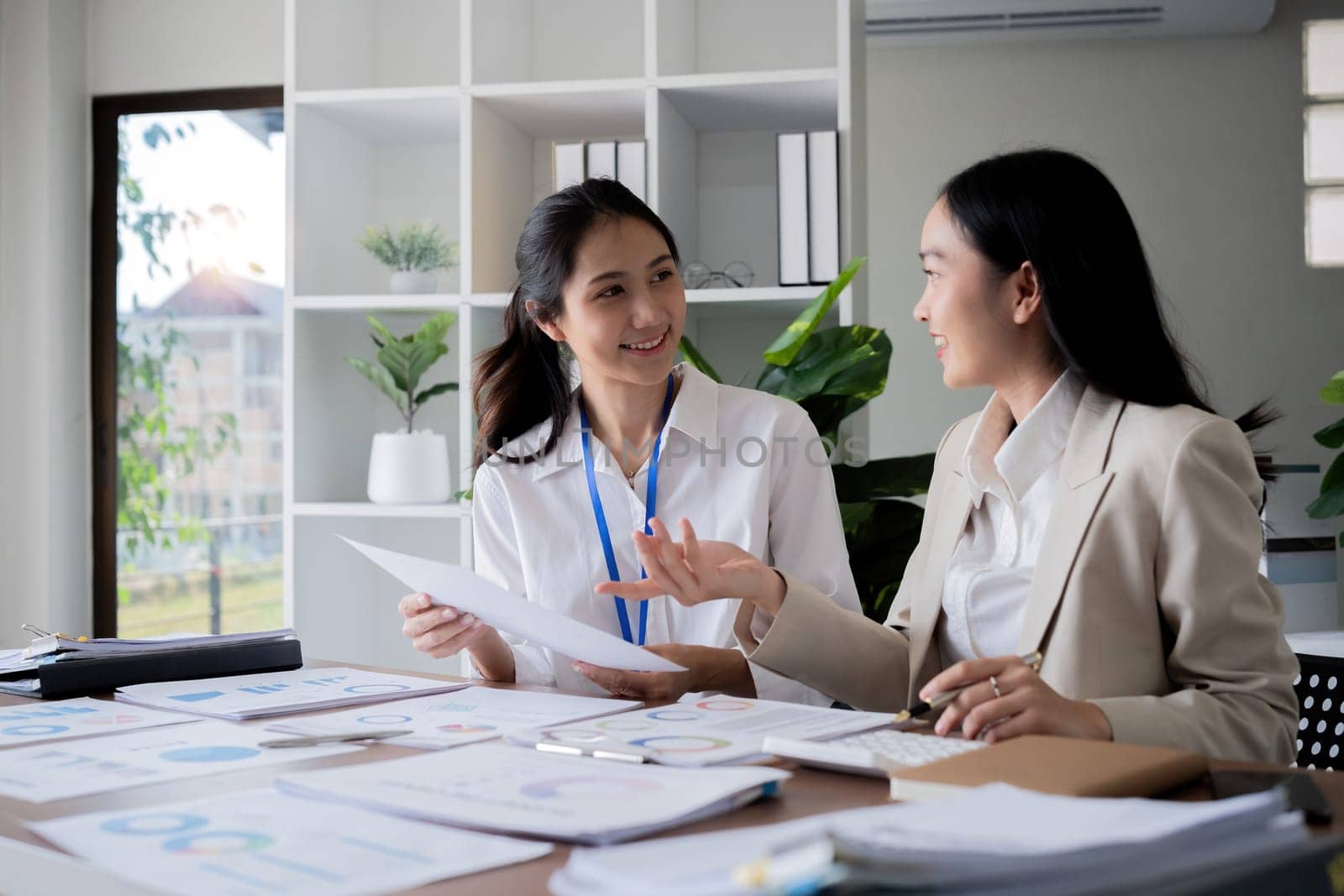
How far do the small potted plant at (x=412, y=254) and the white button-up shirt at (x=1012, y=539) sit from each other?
1916mm

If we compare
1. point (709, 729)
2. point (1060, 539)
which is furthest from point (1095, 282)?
point (709, 729)

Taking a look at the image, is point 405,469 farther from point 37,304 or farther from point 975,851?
point 975,851

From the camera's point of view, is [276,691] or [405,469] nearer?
[276,691]

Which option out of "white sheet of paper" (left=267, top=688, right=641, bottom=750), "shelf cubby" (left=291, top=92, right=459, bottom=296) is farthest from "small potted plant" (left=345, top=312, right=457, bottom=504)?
"white sheet of paper" (left=267, top=688, right=641, bottom=750)

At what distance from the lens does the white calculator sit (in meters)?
0.91

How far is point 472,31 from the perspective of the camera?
2918 millimetres

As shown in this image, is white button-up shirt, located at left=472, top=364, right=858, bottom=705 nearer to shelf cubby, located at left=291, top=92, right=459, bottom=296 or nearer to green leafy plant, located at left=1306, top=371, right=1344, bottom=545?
shelf cubby, located at left=291, top=92, right=459, bottom=296

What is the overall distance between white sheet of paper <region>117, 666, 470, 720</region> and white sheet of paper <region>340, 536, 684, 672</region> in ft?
0.39

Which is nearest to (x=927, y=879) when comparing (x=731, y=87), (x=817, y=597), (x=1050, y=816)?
(x=1050, y=816)

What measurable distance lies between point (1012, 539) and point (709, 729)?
1.81ft

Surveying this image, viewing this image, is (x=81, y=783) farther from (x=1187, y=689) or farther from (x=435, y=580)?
(x=1187, y=689)

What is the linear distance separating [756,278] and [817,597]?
1.85m

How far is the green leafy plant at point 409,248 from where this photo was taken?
120 inches

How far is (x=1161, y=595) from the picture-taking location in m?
1.25
